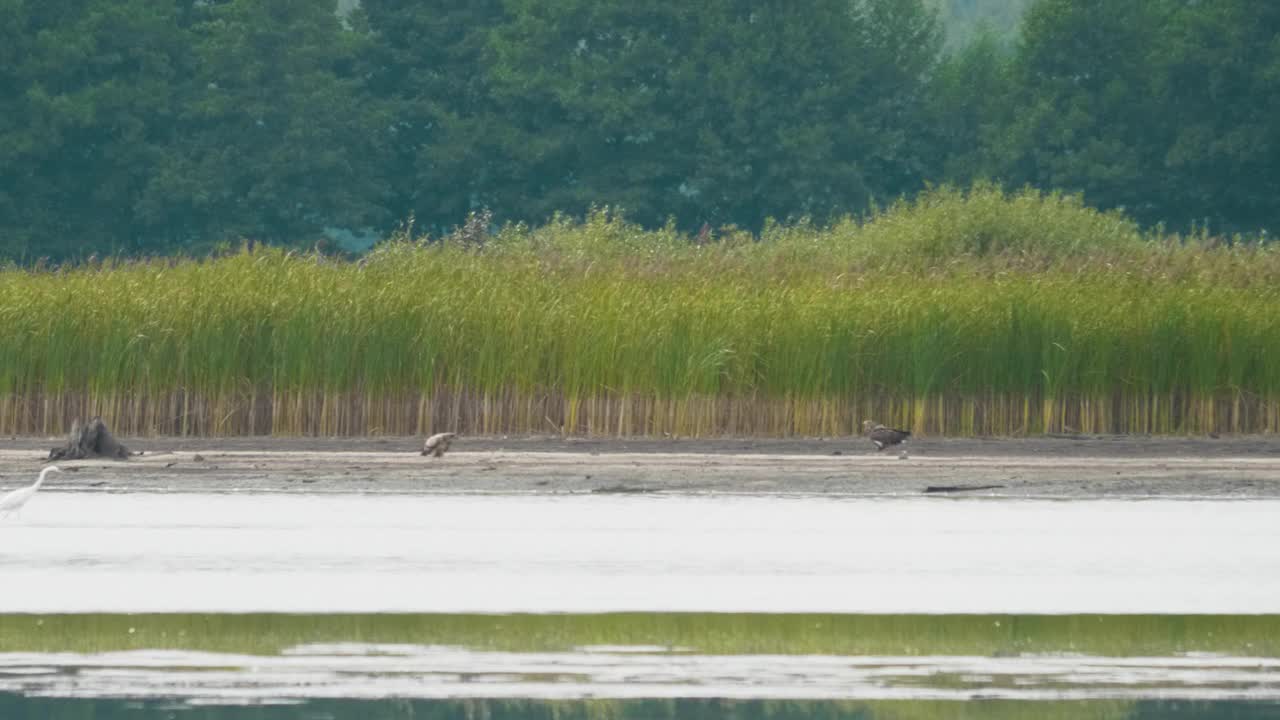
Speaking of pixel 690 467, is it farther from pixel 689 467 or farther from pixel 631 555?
pixel 631 555

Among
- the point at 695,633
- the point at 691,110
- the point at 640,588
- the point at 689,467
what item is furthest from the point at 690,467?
the point at 691,110

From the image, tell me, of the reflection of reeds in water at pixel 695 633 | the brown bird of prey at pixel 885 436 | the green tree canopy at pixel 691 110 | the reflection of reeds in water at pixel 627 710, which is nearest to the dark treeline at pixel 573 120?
the green tree canopy at pixel 691 110

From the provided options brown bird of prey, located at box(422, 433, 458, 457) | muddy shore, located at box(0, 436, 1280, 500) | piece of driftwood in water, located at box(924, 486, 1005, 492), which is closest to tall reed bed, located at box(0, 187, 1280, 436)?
muddy shore, located at box(0, 436, 1280, 500)

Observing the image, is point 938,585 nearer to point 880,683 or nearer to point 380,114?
point 880,683

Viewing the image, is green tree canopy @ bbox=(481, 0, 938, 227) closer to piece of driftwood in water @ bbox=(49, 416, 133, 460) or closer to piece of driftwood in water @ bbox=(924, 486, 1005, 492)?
piece of driftwood in water @ bbox=(49, 416, 133, 460)

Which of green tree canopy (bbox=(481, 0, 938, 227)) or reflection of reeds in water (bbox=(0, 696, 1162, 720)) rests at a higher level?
green tree canopy (bbox=(481, 0, 938, 227))

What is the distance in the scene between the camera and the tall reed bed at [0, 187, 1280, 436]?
21828mm

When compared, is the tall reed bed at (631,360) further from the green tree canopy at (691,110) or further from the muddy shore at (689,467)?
the green tree canopy at (691,110)

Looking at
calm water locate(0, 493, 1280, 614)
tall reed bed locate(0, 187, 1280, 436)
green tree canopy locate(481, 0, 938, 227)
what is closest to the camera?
calm water locate(0, 493, 1280, 614)

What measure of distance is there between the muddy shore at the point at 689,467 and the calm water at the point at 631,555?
684 mm

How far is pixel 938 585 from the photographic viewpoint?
1274 cm

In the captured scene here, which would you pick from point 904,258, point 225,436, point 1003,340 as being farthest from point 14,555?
point 904,258

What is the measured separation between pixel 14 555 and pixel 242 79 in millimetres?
45347

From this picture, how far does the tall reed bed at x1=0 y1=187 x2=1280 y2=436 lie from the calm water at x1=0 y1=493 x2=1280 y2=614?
150 inches
